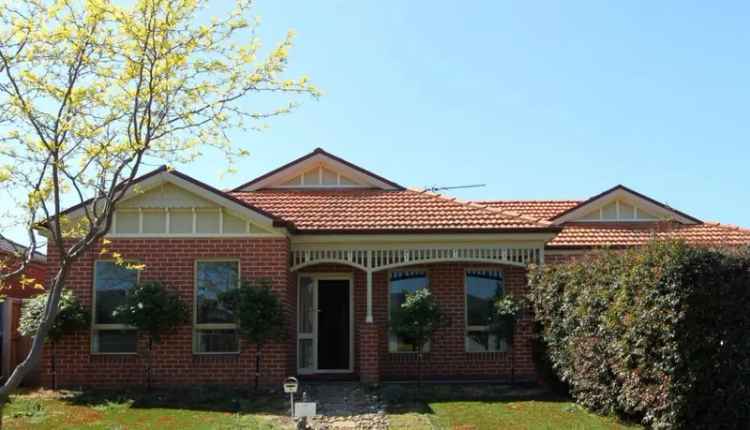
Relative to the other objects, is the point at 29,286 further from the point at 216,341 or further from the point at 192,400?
the point at 192,400

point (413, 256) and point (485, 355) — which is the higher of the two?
point (413, 256)

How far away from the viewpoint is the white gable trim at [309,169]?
20031 millimetres

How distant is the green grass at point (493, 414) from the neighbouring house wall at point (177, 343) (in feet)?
10.9

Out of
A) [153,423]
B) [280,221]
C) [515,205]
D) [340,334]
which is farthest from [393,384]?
[515,205]

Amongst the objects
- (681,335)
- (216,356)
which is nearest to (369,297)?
(216,356)

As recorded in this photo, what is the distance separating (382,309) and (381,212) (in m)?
2.06

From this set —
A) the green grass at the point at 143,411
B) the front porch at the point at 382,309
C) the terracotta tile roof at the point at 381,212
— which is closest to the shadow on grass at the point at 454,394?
the front porch at the point at 382,309

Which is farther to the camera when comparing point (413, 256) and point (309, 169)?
point (309, 169)

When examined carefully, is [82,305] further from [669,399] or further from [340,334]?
[669,399]

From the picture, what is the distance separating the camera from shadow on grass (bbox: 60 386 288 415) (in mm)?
14234

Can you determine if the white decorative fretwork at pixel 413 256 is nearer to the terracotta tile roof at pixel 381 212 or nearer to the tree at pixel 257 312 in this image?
the terracotta tile roof at pixel 381 212

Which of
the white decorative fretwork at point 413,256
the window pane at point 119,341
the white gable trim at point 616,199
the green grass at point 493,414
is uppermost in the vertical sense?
the white gable trim at point 616,199

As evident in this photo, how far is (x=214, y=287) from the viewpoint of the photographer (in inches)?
650

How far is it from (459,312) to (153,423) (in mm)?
7241
